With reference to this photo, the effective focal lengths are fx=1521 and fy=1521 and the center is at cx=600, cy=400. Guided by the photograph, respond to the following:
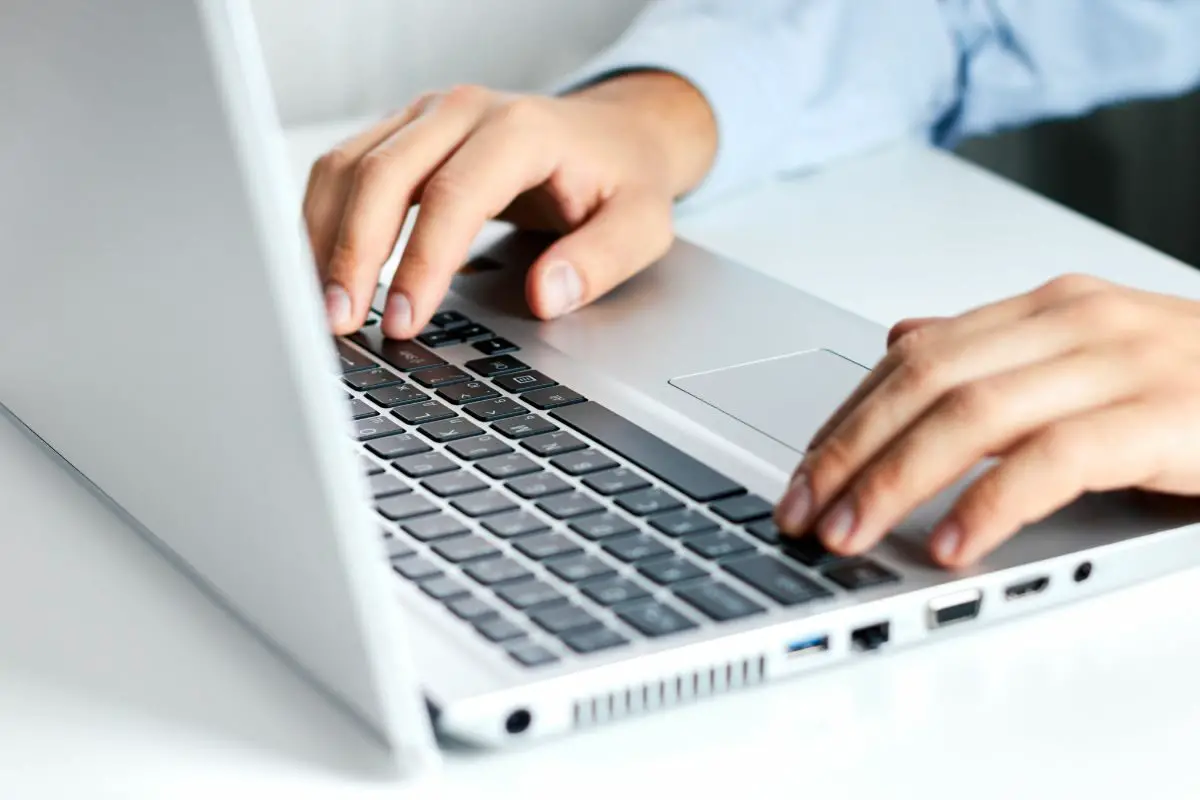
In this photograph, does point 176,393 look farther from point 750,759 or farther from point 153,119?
point 750,759

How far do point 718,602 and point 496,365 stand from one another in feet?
0.77

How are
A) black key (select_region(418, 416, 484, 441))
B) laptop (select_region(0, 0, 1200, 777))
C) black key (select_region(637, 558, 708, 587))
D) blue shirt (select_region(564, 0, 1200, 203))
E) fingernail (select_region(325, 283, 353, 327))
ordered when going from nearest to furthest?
laptop (select_region(0, 0, 1200, 777))
black key (select_region(637, 558, 708, 587))
black key (select_region(418, 416, 484, 441))
fingernail (select_region(325, 283, 353, 327))
blue shirt (select_region(564, 0, 1200, 203))

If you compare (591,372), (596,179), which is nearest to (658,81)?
(596,179)

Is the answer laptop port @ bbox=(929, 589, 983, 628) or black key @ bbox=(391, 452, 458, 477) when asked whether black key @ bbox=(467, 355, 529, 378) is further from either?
laptop port @ bbox=(929, 589, 983, 628)

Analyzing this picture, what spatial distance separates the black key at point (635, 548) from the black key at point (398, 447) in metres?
0.10

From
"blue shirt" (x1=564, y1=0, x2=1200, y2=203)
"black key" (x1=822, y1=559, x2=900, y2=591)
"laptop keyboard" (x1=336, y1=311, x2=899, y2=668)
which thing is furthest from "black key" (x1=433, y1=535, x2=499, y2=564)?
"blue shirt" (x1=564, y1=0, x2=1200, y2=203)

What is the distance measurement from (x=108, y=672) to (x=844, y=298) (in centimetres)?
44

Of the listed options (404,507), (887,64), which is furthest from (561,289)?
(887,64)

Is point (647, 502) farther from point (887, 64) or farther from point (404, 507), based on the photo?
point (887, 64)

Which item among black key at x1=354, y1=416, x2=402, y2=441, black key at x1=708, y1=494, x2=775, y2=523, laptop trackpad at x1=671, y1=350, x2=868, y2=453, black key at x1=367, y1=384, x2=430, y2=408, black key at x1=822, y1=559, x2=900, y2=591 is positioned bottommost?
laptop trackpad at x1=671, y1=350, x2=868, y2=453

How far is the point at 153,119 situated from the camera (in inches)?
13.8

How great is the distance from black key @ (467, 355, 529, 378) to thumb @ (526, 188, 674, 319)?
0.20ft

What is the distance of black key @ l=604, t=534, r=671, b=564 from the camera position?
0.45 meters

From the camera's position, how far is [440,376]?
24.3 inches
